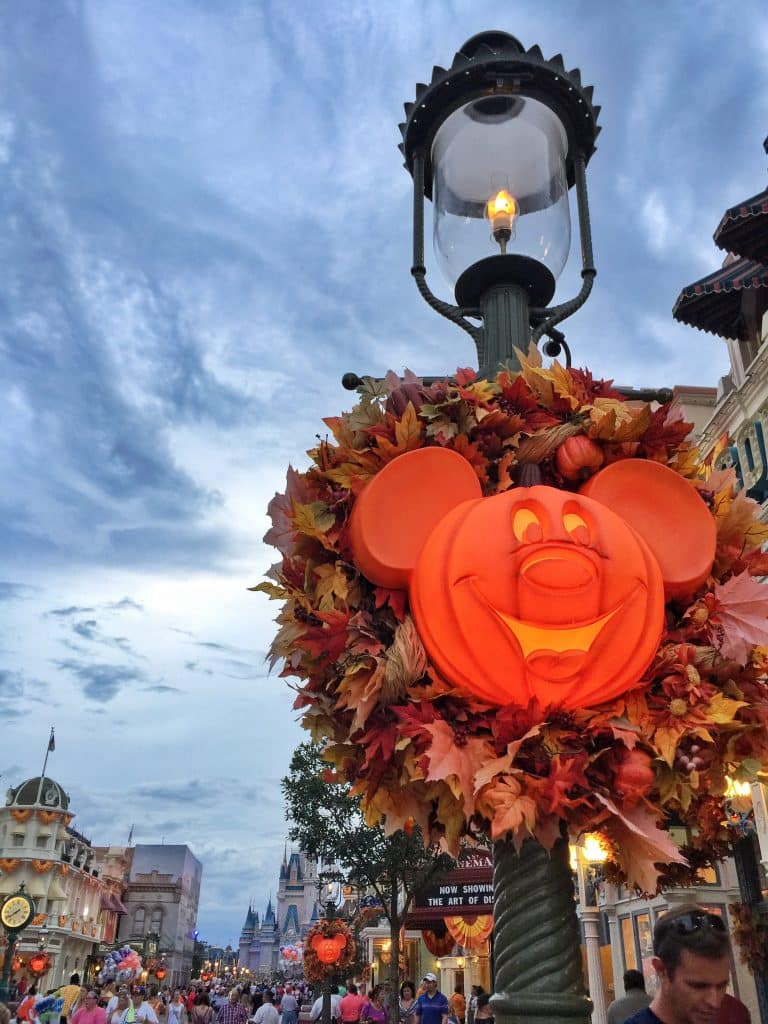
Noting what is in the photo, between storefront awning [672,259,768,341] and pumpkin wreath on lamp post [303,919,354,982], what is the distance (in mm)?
14084

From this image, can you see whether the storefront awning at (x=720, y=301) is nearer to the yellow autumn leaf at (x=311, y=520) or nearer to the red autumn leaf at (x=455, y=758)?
the yellow autumn leaf at (x=311, y=520)

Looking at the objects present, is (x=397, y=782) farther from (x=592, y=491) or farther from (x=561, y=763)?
(x=592, y=491)

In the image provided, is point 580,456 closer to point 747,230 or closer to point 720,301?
point 747,230

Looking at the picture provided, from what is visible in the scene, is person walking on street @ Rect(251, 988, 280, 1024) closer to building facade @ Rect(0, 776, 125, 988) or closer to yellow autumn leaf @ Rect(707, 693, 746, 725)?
yellow autumn leaf @ Rect(707, 693, 746, 725)

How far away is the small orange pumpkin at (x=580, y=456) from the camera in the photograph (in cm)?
242

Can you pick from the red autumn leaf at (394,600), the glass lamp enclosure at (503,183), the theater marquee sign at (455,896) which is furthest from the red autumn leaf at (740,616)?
the theater marquee sign at (455,896)

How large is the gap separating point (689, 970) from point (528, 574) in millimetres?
1523

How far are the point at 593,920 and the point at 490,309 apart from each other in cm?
2088

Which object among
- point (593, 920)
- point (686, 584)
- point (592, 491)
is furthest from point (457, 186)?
point (593, 920)

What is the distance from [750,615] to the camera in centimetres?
212

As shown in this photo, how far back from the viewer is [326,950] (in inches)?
647

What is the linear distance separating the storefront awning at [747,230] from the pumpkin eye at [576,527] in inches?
463

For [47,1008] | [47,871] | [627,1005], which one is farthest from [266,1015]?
[47,871]

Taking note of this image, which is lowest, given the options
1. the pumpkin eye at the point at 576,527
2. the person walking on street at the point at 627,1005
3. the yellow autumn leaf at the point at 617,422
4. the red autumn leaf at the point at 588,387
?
the person walking on street at the point at 627,1005
